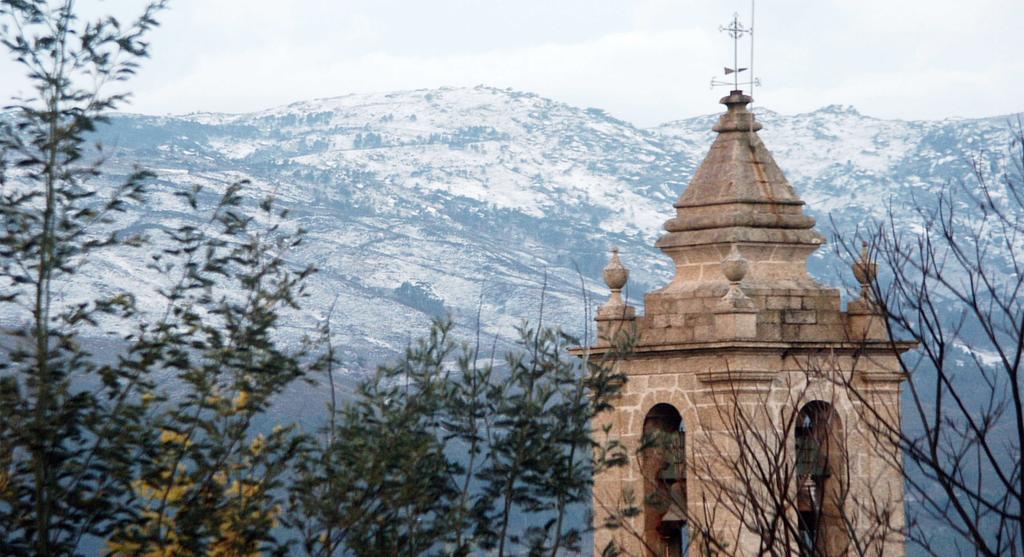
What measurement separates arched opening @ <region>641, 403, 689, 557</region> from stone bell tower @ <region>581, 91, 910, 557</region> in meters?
0.03

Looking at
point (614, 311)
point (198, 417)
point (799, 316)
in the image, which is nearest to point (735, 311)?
point (799, 316)

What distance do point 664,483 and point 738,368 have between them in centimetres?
237

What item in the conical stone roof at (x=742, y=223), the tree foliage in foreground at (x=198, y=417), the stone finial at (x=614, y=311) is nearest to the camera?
the tree foliage in foreground at (x=198, y=417)

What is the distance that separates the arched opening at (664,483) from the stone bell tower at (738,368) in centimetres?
3

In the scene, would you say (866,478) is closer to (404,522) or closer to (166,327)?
(404,522)

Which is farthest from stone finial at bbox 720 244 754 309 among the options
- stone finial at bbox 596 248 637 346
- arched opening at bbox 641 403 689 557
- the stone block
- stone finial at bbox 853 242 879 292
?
arched opening at bbox 641 403 689 557

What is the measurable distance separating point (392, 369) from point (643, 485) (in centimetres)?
905

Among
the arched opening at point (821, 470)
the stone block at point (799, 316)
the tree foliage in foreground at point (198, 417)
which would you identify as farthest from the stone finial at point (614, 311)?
the tree foliage in foreground at point (198, 417)

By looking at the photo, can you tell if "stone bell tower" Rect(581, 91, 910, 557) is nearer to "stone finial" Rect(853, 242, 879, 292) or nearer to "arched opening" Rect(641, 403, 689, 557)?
"arched opening" Rect(641, 403, 689, 557)

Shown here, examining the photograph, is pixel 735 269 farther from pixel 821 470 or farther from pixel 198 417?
pixel 198 417

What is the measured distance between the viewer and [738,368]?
26438mm

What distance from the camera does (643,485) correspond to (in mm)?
27828

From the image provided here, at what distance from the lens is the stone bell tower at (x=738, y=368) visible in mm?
26422

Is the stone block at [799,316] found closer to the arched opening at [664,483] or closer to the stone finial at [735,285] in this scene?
the stone finial at [735,285]
